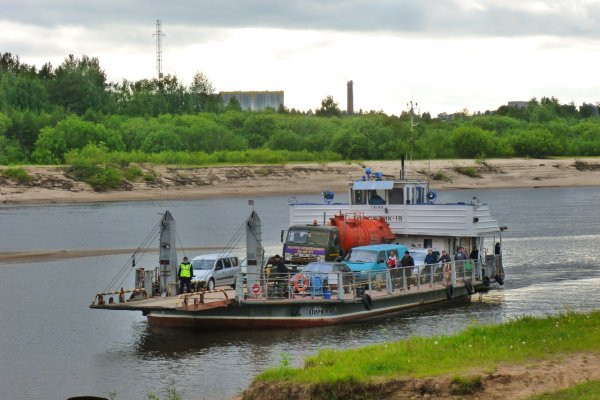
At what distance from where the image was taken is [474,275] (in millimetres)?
41719

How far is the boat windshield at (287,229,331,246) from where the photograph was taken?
38.5 meters

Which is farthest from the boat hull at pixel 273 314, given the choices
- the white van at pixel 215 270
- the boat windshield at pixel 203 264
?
the boat windshield at pixel 203 264

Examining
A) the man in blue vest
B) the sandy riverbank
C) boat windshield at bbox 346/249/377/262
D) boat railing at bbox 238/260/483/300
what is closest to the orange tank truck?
boat windshield at bbox 346/249/377/262

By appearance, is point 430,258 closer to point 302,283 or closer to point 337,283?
point 337,283

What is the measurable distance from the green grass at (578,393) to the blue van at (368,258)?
63.0ft

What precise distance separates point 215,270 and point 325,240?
4744 mm

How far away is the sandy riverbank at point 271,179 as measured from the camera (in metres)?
114

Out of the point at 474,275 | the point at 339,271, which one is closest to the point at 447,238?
the point at 474,275

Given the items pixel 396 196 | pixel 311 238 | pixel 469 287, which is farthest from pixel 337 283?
pixel 396 196

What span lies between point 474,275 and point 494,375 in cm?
2354

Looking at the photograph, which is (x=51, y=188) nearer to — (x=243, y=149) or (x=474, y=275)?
(x=243, y=149)

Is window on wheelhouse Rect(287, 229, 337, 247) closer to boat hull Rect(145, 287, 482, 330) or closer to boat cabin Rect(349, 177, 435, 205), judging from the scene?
boat hull Rect(145, 287, 482, 330)

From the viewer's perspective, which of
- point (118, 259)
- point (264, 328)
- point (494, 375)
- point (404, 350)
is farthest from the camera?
point (118, 259)

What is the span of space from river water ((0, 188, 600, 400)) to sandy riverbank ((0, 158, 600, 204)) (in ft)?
126
